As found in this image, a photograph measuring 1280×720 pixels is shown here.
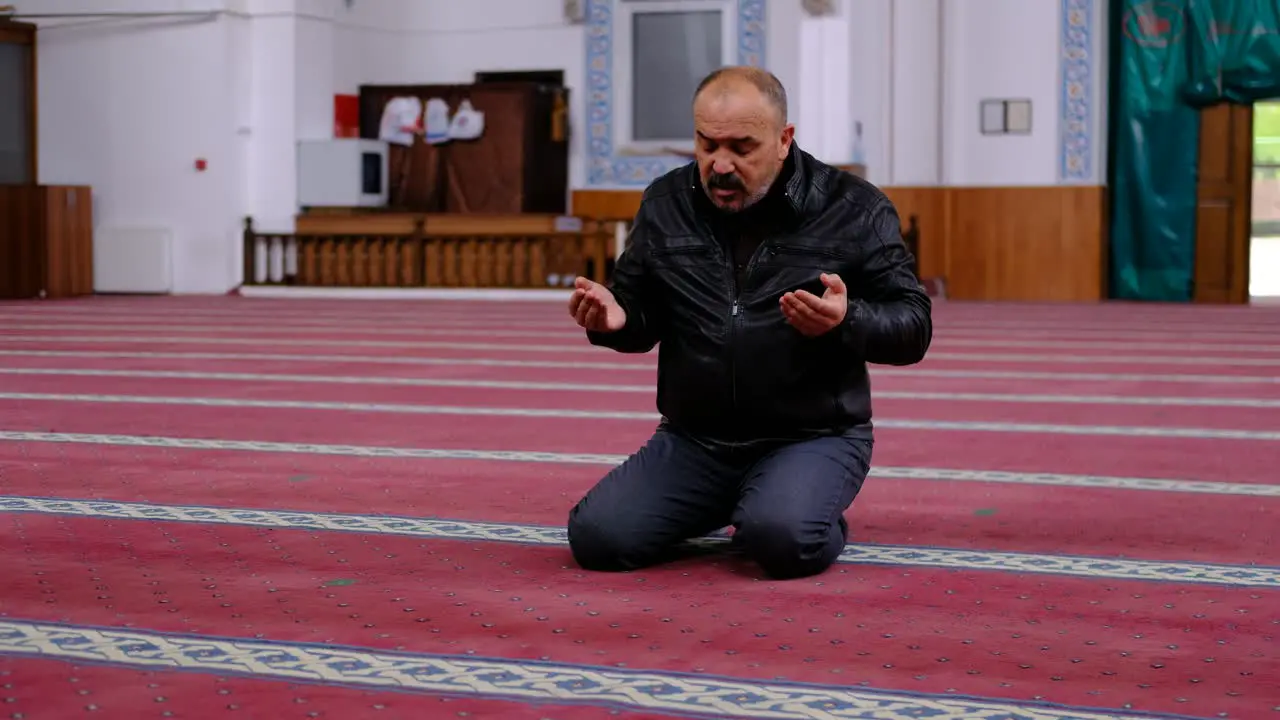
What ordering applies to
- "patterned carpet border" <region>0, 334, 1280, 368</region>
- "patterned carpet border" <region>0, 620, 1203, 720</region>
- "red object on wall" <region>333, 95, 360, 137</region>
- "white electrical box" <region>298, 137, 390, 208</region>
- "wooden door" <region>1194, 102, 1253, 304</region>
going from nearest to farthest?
"patterned carpet border" <region>0, 620, 1203, 720</region> < "patterned carpet border" <region>0, 334, 1280, 368</region> < "wooden door" <region>1194, 102, 1253, 304</region> < "white electrical box" <region>298, 137, 390, 208</region> < "red object on wall" <region>333, 95, 360, 137</region>

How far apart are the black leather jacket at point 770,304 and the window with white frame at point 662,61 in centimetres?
1049

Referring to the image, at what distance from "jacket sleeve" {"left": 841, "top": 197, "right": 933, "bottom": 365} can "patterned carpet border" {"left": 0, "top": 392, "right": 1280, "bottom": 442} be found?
1.88m

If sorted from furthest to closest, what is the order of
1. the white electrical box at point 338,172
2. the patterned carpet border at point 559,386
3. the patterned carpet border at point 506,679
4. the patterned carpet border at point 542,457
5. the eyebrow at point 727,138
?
the white electrical box at point 338,172, the patterned carpet border at point 559,386, the patterned carpet border at point 542,457, the eyebrow at point 727,138, the patterned carpet border at point 506,679

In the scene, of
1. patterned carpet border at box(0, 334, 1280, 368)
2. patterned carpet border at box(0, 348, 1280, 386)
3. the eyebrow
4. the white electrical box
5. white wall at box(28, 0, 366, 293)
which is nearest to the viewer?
the eyebrow

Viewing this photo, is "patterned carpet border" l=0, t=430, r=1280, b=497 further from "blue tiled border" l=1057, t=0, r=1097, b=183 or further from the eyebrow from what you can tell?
"blue tiled border" l=1057, t=0, r=1097, b=183

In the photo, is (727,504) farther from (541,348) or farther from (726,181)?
(541,348)

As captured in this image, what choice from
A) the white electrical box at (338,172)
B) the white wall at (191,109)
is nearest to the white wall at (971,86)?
the white electrical box at (338,172)

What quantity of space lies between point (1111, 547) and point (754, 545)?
66cm

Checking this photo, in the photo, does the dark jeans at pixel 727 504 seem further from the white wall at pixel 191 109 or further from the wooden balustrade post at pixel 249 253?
the white wall at pixel 191 109

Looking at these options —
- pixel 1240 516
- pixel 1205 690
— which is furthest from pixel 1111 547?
pixel 1205 690

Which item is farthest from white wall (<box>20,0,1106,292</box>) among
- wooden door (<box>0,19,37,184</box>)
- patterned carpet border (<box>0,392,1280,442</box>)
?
patterned carpet border (<box>0,392,1280,442</box>)

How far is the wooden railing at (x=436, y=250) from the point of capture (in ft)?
42.5

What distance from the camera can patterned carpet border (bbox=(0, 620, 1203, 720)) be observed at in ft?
6.15

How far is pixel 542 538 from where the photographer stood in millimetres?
2947
